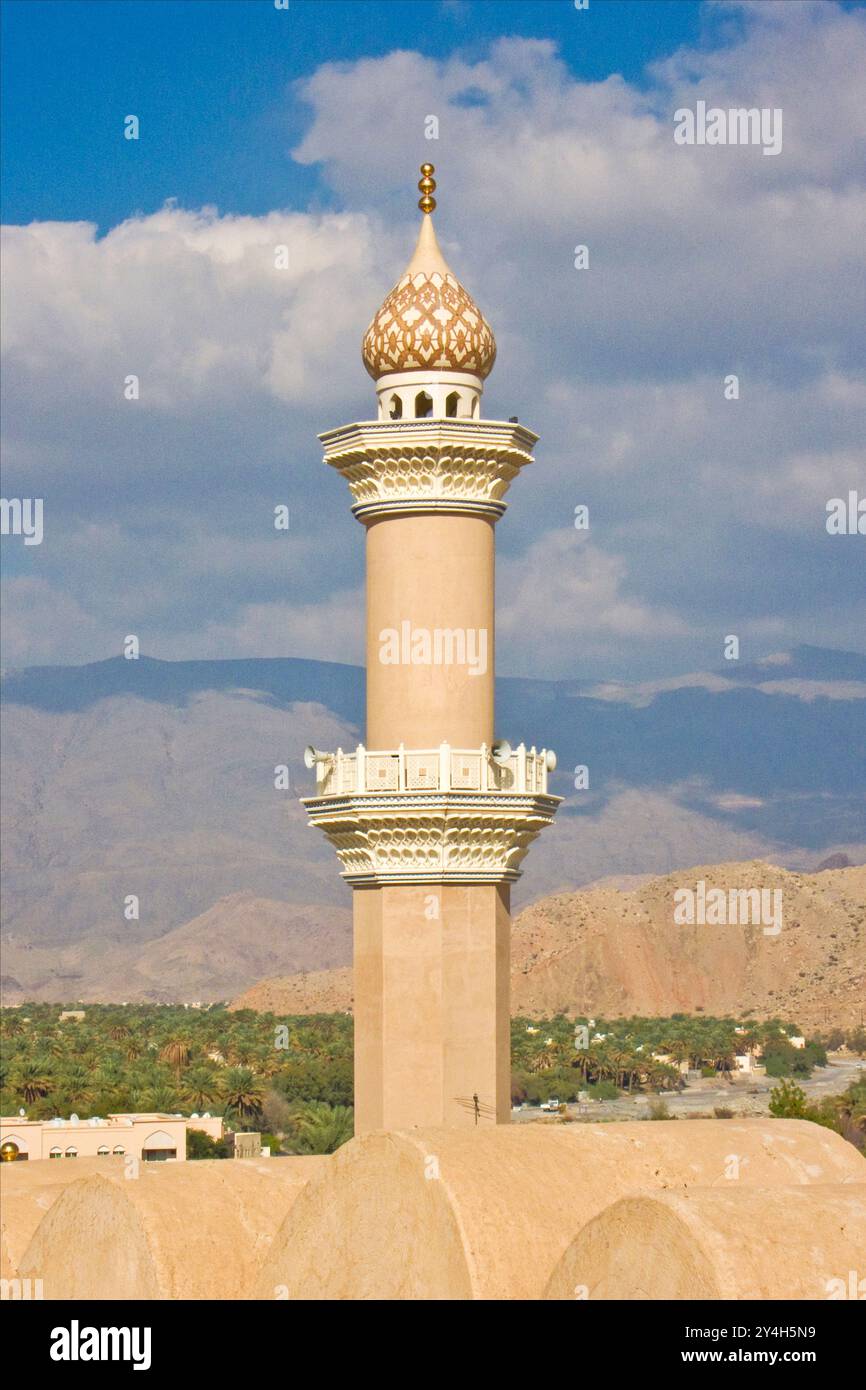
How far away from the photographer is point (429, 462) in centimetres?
2416

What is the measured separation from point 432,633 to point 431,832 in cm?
205

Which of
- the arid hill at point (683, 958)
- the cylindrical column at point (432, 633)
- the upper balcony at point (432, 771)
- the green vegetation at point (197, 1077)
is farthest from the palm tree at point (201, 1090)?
the arid hill at point (683, 958)

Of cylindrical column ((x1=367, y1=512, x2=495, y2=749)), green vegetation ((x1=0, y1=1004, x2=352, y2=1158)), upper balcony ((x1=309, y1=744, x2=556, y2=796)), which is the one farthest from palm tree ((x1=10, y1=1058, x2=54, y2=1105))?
cylindrical column ((x1=367, y1=512, x2=495, y2=749))

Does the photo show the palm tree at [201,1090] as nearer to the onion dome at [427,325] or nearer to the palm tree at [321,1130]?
the palm tree at [321,1130]

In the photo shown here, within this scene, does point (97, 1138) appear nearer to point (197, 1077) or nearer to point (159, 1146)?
point (159, 1146)

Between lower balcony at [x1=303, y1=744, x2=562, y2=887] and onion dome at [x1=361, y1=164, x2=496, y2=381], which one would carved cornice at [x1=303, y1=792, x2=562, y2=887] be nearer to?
lower balcony at [x1=303, y1=744, x2=562, y2=887]

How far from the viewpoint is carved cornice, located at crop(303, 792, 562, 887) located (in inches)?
938

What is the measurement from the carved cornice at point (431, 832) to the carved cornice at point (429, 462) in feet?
9.94

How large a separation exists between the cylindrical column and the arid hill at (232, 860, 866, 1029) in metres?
129

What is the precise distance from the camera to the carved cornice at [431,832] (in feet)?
78.2

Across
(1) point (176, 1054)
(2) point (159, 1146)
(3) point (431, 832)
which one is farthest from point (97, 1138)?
(1) point (176, 1054)

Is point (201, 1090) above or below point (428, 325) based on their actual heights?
below
